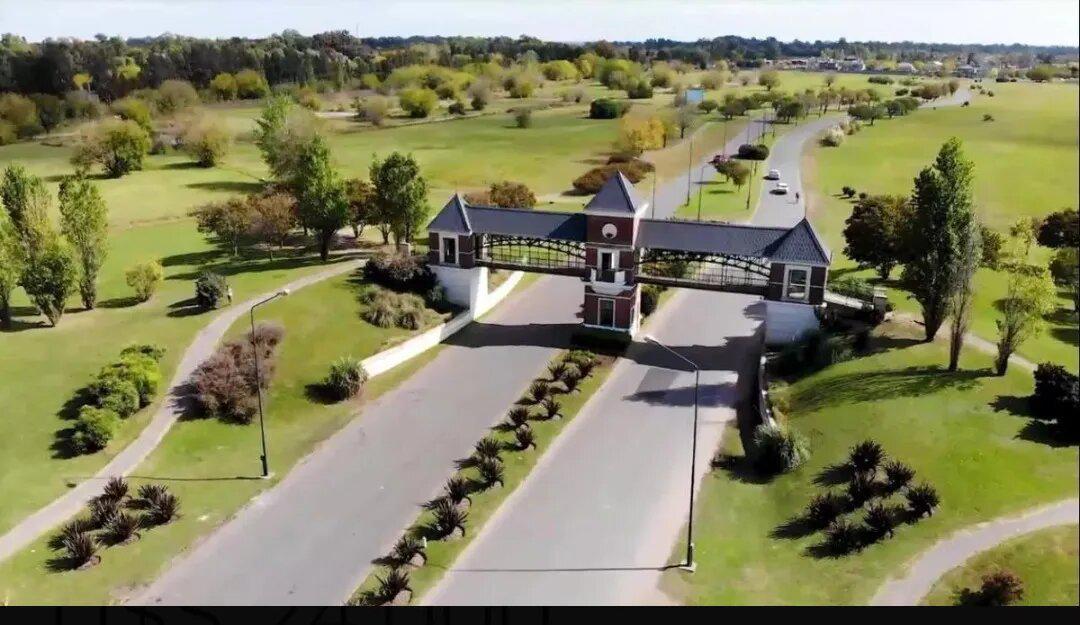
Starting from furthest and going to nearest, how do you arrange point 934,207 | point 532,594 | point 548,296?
1. point 548,296
2. point 934,207
3. point 532,594

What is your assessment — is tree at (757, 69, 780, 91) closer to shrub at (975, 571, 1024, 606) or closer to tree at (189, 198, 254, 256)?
tree at (189, 198, 254, 256)

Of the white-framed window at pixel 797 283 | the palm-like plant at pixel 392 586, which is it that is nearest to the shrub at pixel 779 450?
the white-framed window at pixel 797 283

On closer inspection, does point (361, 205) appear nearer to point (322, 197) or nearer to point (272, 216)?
point (322, 197)

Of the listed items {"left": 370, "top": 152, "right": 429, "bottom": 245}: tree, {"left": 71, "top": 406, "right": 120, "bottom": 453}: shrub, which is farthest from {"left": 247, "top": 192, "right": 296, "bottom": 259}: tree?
{"left": 71, "top": 406, "right": 120, "bottom": 453}: shrub

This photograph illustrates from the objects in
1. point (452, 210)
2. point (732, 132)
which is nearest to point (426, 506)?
point (452, 210)

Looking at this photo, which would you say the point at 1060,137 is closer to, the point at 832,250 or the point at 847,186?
the point at 832,250

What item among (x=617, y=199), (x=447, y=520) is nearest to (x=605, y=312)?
(x=617, y=199)
